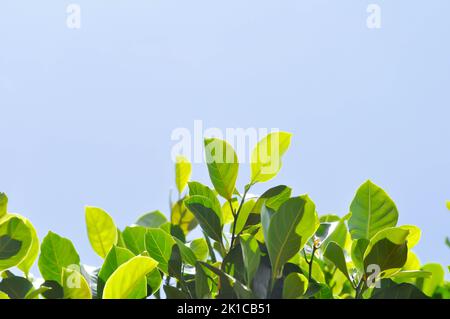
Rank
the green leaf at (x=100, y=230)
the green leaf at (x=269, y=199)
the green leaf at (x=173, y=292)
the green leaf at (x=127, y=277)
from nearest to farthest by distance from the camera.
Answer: the green leaf at (x=127, y=277), the green leaf at (x=173, y=292), the green leaf at (x=269, y=199), the green leaf at (x=100, y=230)

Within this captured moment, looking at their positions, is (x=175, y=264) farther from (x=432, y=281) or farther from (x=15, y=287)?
(x=432, y=281)

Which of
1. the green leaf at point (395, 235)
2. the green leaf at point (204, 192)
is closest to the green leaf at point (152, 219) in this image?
the green leaf at point (204, 192)

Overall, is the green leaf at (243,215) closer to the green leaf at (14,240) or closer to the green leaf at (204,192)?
the green leaf at (204,192)

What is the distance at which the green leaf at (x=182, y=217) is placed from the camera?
1.25m

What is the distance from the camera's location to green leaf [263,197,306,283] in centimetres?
73

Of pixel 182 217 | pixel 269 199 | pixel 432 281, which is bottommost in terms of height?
pixel 432 281

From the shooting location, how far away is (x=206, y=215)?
892mm

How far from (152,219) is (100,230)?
0.24 m

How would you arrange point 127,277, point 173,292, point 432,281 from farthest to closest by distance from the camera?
point 432,281
point 173,292
point 127,277

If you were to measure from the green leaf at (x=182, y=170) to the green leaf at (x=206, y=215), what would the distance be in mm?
368

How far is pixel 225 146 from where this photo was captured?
939 millimetres

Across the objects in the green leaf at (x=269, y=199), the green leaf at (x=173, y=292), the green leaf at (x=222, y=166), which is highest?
the green leaf at (x=222, y=166)

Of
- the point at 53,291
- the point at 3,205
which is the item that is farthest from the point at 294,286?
the point at 3,205

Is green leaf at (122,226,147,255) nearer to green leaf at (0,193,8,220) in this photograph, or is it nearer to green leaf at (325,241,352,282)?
green leaf at (0,193,8,220)
